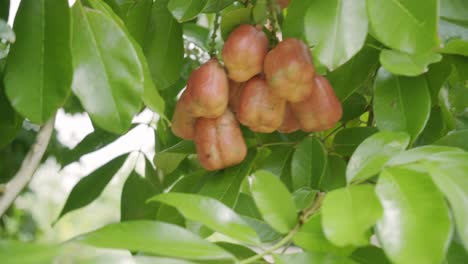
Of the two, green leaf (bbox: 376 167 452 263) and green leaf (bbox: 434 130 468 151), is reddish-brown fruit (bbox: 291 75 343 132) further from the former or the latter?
green leaf (bbox: 376 167 452 263)

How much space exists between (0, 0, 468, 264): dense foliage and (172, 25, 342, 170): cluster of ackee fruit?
4cm

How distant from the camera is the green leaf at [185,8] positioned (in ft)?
3.46

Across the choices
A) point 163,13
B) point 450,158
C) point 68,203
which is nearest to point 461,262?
point 450,158

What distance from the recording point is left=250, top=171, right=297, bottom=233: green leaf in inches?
27.9

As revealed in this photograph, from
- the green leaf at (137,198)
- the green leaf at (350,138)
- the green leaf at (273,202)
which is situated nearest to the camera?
the green leaf at (273,202)

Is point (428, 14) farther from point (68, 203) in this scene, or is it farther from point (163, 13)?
point (68, 203)

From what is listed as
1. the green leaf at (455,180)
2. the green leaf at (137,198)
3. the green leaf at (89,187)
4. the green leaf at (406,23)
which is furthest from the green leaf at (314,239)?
the green leaf at (89,187)

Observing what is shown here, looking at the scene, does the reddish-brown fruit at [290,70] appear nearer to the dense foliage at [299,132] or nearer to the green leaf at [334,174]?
the dense foliage at [299,132]

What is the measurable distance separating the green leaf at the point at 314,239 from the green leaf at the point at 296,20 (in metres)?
0.32

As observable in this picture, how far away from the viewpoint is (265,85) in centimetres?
94

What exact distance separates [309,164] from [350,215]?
0.40 m

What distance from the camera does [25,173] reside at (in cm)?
76

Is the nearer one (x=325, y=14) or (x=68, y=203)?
(x=325, y=14)

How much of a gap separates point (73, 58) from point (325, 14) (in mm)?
293
